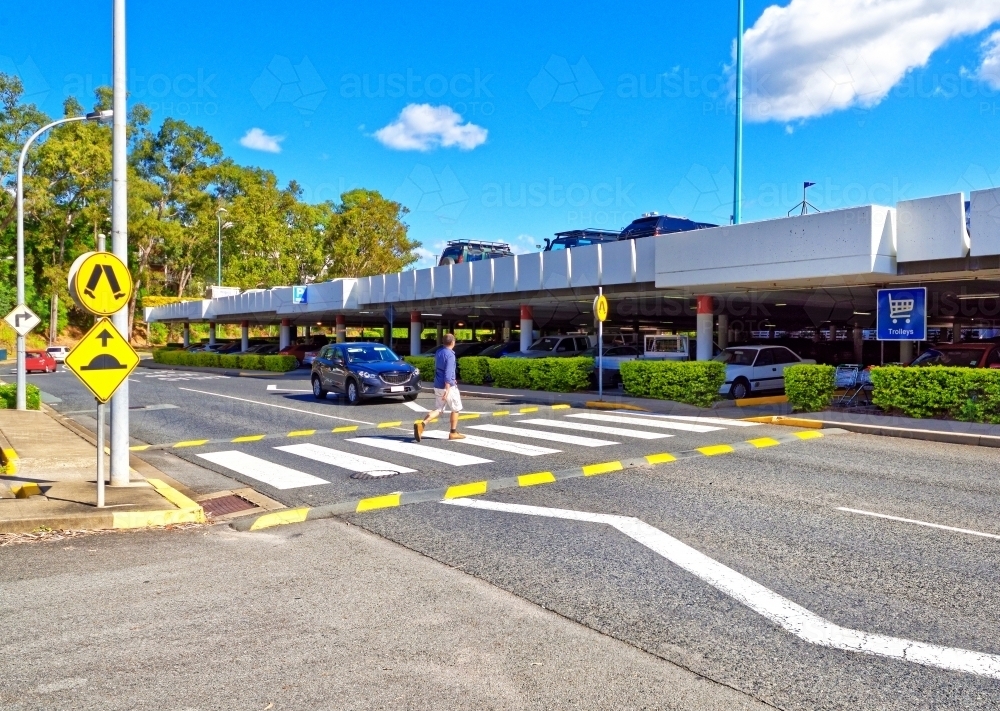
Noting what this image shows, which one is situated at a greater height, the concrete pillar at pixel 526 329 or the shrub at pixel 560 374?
the concrete pillar at pixel 526 329

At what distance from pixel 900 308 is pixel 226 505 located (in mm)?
14657

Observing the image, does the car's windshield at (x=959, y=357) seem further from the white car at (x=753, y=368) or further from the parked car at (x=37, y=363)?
the parked car at (x=37, y=363)

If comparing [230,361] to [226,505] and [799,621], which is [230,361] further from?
[799,621]

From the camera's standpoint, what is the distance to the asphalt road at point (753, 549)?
4242 millimetres

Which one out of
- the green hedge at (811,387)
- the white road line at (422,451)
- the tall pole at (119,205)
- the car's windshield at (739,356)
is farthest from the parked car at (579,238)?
the tall pole at (119,205)

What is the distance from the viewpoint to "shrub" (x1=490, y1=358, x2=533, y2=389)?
955 inches

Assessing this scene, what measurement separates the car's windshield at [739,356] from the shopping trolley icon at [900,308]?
4.58 metres

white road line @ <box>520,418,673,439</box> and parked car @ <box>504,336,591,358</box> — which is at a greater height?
parked car @ <box>504,336,591,358</box>

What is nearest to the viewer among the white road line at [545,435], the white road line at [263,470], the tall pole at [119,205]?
the tall pole at [119,205]

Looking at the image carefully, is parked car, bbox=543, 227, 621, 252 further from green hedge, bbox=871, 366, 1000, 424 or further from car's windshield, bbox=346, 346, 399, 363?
green hedge, bbox=871, 366, 1000, 424

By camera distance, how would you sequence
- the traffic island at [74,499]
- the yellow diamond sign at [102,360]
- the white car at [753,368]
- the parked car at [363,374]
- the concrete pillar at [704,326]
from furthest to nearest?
the concrete pillar at [704,326] < the white car at [753,368] < the parked car at [363,374] < the yellow diamond sign at [102,360] < the traffic island at [74,499]

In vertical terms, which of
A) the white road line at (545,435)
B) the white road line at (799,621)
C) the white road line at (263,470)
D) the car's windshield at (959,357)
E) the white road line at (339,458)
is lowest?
the white road line at (799,621)

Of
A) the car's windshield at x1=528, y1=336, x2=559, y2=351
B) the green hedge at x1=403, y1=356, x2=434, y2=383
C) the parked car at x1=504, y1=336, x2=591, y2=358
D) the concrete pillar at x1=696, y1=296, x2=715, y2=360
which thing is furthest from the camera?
the green hedge at x1=403, y1=356, x2=434, y2=383

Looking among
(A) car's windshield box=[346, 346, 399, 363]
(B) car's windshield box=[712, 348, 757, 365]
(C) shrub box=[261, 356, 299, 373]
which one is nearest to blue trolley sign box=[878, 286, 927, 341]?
(B) car's windshield box=[712, 348, 757, 365]
